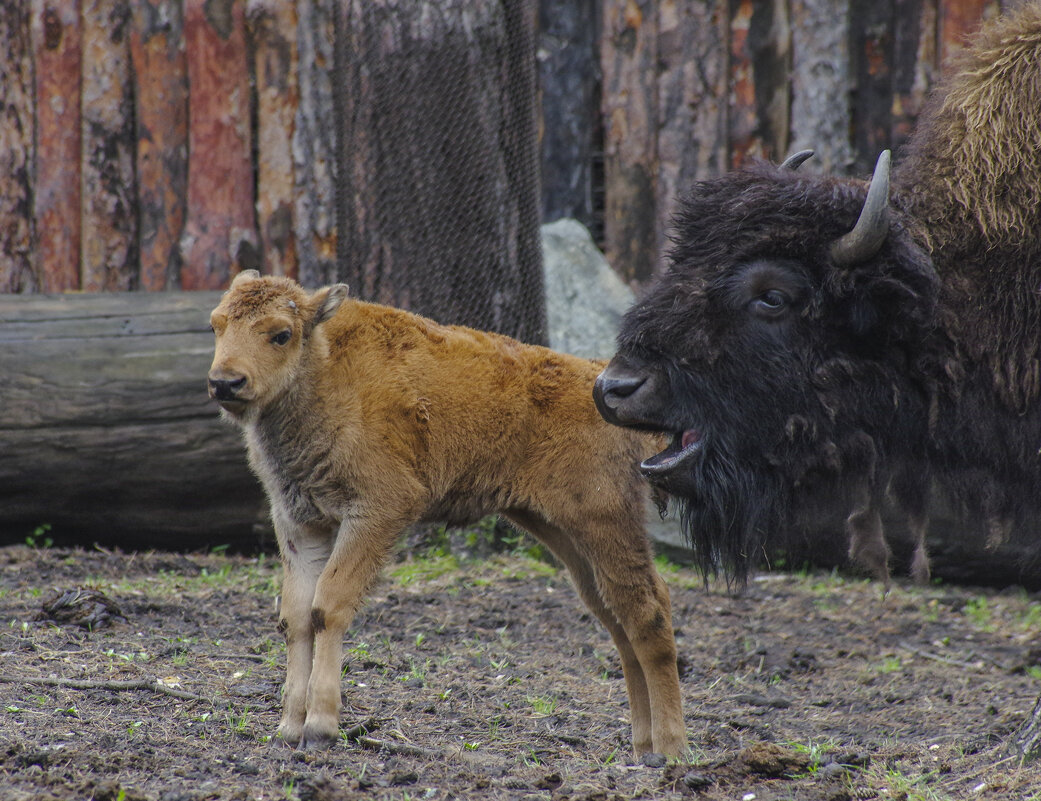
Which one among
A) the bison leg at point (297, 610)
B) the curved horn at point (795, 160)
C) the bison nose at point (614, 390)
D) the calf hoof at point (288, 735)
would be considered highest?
the curved horn at point (795, 160)

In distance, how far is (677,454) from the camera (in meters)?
3.84

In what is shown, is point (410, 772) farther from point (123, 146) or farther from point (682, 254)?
point (123, 146)

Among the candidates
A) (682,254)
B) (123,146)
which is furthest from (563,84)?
(682,254)

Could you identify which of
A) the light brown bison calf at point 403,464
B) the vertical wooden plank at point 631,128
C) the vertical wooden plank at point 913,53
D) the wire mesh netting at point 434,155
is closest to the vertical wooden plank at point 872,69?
the vertical wooden plank at point 913,53

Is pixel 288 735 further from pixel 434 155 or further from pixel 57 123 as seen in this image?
pixel 57 123

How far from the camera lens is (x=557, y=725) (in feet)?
15.3

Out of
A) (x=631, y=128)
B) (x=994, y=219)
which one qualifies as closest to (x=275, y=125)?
(x=631, y=128)

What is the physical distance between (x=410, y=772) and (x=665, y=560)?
377 cm

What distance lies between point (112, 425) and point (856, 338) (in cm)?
428

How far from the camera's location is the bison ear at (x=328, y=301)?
4.61m

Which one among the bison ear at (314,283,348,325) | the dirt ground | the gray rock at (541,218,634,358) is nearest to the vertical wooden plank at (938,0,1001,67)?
the gray rock at (541,218,634,358)

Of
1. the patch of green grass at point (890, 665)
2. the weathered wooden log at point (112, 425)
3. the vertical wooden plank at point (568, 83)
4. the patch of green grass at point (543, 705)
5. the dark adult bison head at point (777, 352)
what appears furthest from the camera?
the vertical wooden plank at point (568, 83)

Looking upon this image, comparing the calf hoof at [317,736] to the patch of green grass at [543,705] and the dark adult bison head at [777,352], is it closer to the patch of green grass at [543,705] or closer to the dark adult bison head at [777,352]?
the patch of green grass at [543,705]

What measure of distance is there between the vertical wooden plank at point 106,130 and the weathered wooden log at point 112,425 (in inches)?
41.8
